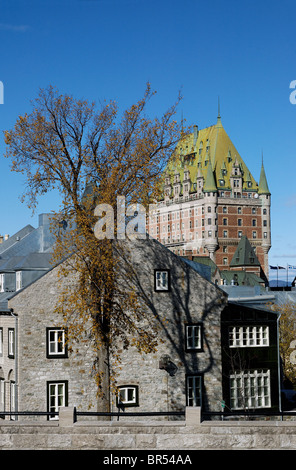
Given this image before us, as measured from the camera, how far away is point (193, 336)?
4003cm

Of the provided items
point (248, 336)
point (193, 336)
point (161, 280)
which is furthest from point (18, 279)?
point (248, 336)

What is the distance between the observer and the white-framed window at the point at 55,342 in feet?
123

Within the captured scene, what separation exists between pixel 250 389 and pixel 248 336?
3036 millimetres

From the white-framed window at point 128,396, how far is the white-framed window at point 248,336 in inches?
248

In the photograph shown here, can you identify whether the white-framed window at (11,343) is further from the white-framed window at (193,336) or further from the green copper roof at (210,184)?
the green copper roof at (210,184)

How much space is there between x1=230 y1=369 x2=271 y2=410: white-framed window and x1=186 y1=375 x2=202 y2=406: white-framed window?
1966 millimetres

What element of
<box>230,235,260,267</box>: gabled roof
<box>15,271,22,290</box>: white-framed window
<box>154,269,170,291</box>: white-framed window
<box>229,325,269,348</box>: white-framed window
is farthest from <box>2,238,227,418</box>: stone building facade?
<box>230,235,260,267</box>: gabled roof

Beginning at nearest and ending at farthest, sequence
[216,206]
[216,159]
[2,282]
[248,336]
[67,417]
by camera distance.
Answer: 1. [67,417]
2. [248,336]
3. [2,282]
4. [216,206]
5. [216,159]

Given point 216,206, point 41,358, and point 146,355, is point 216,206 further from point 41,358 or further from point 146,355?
point 41,358

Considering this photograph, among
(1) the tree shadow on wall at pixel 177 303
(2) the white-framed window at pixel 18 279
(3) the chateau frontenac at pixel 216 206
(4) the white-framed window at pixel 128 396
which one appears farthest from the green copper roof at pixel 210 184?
(4) the white-framed window at pixel 128 396

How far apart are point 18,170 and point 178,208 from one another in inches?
5987

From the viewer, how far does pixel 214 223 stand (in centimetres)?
17025
